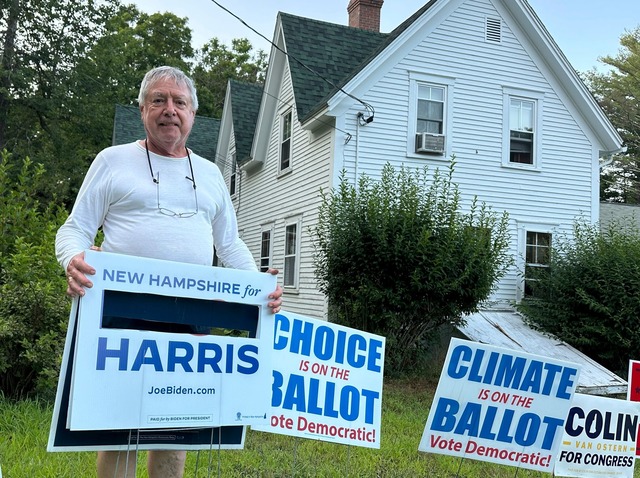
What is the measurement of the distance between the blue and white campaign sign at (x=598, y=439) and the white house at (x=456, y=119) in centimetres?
836

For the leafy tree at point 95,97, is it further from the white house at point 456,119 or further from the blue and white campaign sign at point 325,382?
the blue and white campaign sign at point 325,382

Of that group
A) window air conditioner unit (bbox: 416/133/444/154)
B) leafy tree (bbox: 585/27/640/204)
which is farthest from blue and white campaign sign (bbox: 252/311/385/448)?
leafy tree (bbox: 585/27/640/204)

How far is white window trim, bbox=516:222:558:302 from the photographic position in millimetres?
12953

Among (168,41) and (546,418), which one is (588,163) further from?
(168,41)

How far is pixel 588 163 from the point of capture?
13.8 metres

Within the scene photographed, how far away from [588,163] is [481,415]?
11882 millimetres

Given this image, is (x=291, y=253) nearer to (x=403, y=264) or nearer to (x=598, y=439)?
(x=403, y=264)

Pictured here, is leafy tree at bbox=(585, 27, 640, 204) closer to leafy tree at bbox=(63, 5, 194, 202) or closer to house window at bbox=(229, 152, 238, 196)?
house window at bbox=(229, 152, 238, 196)

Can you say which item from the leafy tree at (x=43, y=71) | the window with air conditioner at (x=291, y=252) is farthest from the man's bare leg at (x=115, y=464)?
the leafy tree at (x=43, y=71)

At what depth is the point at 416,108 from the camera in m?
12.6

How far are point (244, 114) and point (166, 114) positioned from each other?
58.6 ft

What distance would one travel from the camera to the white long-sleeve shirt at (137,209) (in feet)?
7.72

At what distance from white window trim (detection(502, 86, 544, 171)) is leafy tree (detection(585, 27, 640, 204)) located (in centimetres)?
2259

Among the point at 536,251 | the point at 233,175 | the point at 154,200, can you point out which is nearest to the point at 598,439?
the point at 154,200
